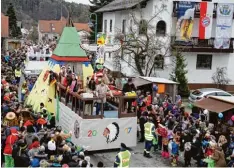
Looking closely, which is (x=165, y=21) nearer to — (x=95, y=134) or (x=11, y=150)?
(x=95, y=134)

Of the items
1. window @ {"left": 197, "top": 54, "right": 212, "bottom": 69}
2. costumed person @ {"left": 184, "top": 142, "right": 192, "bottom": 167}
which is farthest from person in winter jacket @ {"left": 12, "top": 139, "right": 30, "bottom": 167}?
window @ {"left": 197, "top": 54, "right": 212, "bottom": 69}

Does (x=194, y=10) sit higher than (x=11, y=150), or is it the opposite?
(x=194, y=10)

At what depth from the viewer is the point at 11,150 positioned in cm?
1171

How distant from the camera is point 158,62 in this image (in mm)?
32000

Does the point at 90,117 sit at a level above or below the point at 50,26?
below

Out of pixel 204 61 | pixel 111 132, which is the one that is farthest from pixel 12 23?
pixel 111 132

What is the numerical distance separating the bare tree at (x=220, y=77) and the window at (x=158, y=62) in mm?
4586

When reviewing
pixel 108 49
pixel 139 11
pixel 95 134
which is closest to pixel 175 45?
pixel 139 11

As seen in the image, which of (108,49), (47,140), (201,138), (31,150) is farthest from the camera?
(108,49)

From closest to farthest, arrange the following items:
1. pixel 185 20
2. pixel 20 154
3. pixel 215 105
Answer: pixel 20 154, pixel 215 105, pixel 185 20

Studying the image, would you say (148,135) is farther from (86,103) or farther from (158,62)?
(158,62)

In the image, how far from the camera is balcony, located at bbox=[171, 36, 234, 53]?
3098 cm

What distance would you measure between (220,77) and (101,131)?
20312 mm

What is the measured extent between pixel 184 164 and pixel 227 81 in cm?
1991
